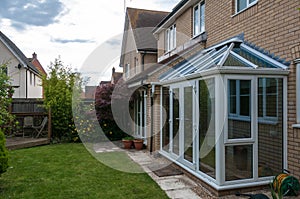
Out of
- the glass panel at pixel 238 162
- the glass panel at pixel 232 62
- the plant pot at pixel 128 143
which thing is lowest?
the plant pot at pixel 128 143

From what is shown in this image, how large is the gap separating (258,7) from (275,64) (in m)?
1.93

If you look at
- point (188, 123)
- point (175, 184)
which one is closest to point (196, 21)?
point (188, 123)

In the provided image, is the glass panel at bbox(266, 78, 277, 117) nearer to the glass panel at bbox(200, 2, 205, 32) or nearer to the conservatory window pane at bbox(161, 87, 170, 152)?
the conservatory window pane at bbox(161, 87, 170, 152)

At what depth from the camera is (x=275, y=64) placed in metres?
5.71

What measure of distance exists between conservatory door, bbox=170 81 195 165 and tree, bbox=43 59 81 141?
6876mm

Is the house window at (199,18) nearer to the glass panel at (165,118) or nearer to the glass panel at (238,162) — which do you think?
the glass panel at (165,118)

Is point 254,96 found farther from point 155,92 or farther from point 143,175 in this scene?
point 155,92

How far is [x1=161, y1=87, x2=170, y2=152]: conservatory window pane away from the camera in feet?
29.1

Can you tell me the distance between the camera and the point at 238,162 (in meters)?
5.46

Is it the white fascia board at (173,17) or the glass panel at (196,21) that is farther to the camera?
the white fascia board at (173,17)

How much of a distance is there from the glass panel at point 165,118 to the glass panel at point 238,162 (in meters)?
3.56

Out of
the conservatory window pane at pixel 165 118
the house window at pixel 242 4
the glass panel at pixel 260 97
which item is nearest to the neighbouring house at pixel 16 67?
the conservatory window pane at pixel 165 118

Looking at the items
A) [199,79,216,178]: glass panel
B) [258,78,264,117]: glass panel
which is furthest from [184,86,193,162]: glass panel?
[258,78,264,117]: glass panel

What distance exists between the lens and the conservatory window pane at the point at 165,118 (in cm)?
887
